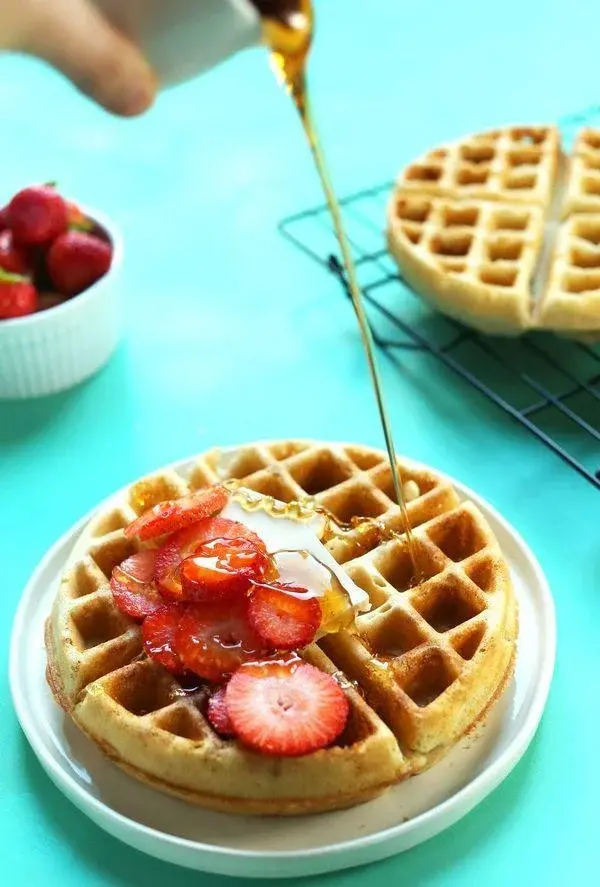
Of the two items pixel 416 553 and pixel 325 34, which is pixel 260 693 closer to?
pixel 416 553

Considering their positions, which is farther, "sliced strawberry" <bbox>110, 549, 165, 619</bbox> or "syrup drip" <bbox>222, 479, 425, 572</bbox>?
"syrup drip" <bbox>222, 479, 425, 572</bbox>

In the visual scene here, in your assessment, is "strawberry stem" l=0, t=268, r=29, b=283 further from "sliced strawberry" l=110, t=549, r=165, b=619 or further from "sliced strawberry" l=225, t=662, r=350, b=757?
"sliced strawberry" l=225, t=662, r=350, b=757

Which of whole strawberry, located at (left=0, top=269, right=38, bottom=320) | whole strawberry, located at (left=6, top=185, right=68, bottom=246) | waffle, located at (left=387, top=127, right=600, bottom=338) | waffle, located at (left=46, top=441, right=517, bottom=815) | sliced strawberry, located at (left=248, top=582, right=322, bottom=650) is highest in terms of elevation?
whole strawberry, located at (left=6, top=185, right=68, bottom=246)

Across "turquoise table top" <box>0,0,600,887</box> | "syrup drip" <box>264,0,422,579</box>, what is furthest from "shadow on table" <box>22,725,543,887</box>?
"syrup drip" <box>264,0,422,579</box>

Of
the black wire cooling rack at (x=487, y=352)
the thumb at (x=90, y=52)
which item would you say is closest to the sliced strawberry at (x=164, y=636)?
the thumb at (x=90, y=52)

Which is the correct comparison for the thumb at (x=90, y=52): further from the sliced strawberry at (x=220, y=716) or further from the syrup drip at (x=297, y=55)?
the sliced strawberry at (x=220, y=716)

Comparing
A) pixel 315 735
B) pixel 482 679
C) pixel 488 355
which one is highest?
pixel 315 735

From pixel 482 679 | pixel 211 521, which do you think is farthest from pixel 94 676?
pixel 482 679
